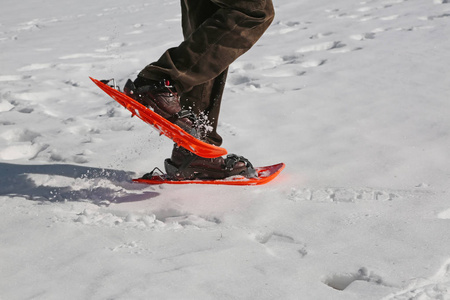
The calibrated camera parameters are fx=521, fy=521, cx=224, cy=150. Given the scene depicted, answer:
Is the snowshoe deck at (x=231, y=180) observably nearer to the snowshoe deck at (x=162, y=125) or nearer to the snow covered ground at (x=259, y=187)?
the snow covered ground at (x=259, y=187)

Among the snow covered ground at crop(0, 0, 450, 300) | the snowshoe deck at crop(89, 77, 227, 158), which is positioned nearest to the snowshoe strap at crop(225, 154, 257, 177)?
the snow covered ground at crop(0, 0, 450, 300)

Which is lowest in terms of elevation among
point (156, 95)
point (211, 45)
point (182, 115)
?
point (182, 115)

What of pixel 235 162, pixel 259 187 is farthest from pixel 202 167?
pixel 259 187

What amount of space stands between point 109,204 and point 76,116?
146cm

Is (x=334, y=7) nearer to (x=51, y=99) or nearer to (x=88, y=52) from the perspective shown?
(x=88, y=52)

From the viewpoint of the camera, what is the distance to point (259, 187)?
88.2 inches

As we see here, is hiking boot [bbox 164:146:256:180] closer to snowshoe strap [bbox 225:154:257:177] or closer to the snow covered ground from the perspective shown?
snowshoe strap [bbox 225:154:257:177]

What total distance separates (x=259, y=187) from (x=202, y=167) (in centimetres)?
30

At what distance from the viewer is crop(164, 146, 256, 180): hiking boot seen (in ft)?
7.63

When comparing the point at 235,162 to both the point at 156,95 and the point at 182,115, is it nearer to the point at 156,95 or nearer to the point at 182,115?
the point at 182,115

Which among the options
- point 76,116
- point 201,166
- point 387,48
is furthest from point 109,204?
point 387,48

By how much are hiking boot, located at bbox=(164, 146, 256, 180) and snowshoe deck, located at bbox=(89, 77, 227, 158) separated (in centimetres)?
20

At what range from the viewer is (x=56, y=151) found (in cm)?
275

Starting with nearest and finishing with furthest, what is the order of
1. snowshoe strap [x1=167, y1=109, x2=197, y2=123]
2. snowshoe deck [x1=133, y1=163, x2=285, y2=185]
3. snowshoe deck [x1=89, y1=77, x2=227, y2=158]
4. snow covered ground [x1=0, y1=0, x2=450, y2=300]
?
snow covered ground [x1=0, y1=0, x2=450, y2=300] → snowshoe deck [x1=89, y1=77, x2=227, y2=158] → snowshoe strap [x1=167, y1=109, x2=197, y2=123] → snowshoe deck [x1=133, y1=163, x2=285, y2=185]
